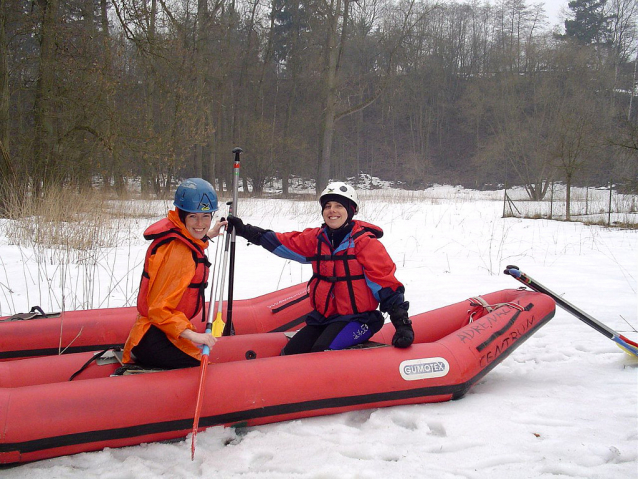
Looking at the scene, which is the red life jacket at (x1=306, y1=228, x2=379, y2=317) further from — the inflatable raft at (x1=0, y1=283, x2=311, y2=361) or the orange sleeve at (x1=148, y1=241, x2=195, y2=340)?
the orange sleeve at (x1=148, y1=241, x2=195, y2=340)

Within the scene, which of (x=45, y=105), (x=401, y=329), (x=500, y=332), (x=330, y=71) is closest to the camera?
(x=401, y=329)

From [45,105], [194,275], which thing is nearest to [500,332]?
[194,275]

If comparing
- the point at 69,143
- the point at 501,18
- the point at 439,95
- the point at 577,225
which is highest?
the point at 501,18

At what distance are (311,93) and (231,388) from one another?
93.3ft

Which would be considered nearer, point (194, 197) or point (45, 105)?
point (194, 197)

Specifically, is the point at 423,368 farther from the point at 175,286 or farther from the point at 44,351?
the point at 44,351

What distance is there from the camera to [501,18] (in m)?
38.9

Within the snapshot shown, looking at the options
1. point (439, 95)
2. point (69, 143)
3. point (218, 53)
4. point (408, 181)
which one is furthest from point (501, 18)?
point (69, 143)

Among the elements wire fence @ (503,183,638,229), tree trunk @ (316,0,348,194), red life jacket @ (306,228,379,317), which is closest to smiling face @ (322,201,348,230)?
red life jacket @ (306,228,379,317)

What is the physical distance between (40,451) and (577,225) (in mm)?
11695

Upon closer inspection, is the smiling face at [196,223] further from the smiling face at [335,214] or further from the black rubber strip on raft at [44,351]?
the black rubber strip on raft at [44,351]

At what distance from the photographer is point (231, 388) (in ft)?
8.84

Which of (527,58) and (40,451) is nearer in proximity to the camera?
(40,451)

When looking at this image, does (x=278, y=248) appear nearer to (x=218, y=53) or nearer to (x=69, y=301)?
(x=69, y=301)
